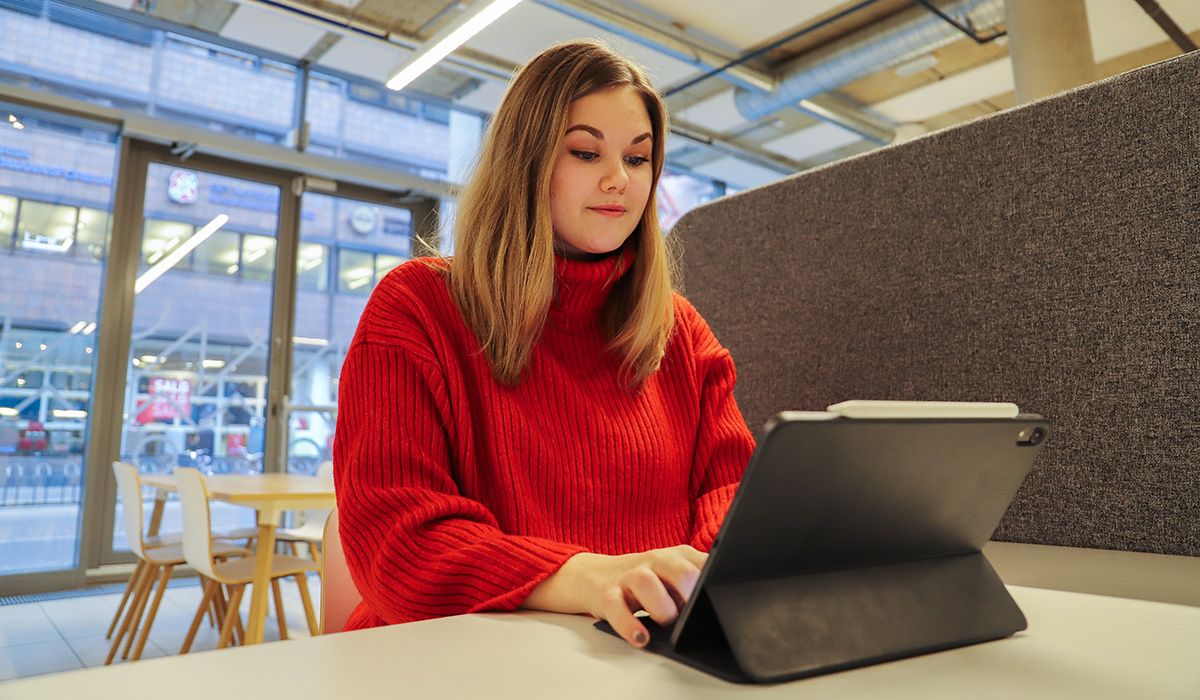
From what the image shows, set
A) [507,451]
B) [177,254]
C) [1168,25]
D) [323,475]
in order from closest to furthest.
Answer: [507,451] < [323,475] < [1168,25] < [177,254]

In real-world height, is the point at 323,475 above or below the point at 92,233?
below

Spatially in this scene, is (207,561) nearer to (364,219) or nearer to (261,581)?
(261,581)

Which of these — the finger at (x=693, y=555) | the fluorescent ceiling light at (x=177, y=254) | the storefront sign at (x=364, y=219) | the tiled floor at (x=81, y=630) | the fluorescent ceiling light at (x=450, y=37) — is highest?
the fluorescent ceiling light at (x=450, y=37)

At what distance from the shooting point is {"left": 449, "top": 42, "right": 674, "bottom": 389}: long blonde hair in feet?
2.96

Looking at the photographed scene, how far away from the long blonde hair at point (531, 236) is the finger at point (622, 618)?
44 cm

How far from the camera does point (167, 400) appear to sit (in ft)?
14.1

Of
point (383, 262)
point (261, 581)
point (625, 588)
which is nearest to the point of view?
point (625, 588)

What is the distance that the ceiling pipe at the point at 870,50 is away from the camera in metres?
3.94

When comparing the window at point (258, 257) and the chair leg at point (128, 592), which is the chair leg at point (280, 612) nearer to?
the chair leg at point (128, 592)

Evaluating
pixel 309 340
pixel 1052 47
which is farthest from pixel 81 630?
pixel 1052 47

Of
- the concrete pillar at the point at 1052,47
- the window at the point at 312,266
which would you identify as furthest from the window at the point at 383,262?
the concrete pillar at the point at 1052,47

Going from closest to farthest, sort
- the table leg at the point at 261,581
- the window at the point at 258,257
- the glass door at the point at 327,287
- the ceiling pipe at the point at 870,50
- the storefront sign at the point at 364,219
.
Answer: the table leg at the point at 261,581 < the ceiling pipe at the point at 870,50 < the window at the point at 258,257 < the glass door at the point at 327,287 < the storefront sign at the point at 364,219

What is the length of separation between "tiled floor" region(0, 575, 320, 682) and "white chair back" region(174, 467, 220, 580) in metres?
0.52

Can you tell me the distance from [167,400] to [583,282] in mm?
4169
